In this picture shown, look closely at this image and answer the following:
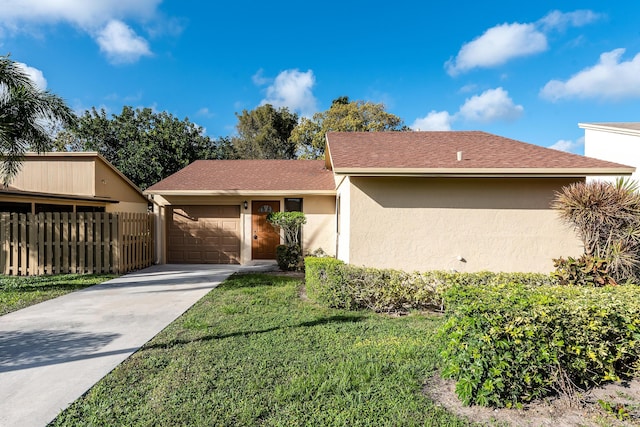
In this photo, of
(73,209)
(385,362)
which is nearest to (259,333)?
(385,362)

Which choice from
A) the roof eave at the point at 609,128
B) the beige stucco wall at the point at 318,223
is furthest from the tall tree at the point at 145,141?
the roof eave at the point at 609,128

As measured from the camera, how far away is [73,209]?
1315 centimetres

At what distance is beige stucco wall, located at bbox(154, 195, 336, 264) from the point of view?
12203 mm

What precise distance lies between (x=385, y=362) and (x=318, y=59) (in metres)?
17.5

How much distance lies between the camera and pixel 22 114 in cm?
886

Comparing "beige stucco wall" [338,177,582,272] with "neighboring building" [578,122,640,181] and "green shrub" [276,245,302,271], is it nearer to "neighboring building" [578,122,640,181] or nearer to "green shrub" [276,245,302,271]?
"green shrub" [276,245,302,271]

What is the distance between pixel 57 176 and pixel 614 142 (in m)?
23.8

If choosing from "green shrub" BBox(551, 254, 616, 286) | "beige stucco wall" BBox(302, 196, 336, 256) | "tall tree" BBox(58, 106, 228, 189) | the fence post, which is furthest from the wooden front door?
"tall tree" BBox(58, 106, 228, 189)

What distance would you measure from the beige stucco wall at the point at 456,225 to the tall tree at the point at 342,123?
1813 cm

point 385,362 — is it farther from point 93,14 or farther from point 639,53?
point 639,53

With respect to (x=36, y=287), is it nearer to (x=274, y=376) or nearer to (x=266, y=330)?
(x=266, y=330)

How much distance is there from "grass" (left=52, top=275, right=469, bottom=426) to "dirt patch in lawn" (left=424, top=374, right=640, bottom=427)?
23cm

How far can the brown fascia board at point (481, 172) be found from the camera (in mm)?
6953

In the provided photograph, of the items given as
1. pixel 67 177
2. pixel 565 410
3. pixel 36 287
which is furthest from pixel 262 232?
pixel 565 410
